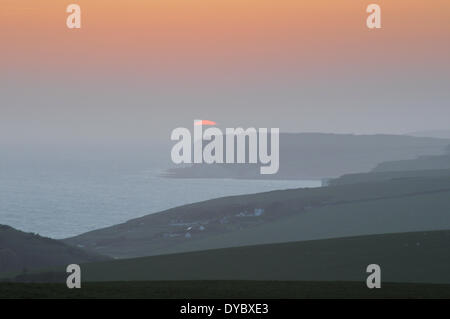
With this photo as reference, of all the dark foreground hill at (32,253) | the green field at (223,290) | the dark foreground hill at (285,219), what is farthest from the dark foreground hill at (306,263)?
the dark foreground hill at (285,219)

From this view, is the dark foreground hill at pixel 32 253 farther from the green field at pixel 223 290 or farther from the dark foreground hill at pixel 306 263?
the green field at pixel 223 290

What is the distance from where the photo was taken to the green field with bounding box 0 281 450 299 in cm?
2967

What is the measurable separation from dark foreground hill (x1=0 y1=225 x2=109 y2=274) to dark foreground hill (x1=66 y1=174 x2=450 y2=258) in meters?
13.9

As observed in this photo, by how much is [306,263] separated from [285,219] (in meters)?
58.3

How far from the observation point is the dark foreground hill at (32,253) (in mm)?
66000

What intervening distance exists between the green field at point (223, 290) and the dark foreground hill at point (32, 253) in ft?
110

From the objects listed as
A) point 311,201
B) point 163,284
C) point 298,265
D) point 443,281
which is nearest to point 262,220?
point 311,201

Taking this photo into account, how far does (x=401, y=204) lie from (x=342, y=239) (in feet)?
162

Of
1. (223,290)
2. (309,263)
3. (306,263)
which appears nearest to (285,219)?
(306,263)

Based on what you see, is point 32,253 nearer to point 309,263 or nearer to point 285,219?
point 309,263

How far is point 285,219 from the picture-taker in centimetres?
11044

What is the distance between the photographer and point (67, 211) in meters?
172

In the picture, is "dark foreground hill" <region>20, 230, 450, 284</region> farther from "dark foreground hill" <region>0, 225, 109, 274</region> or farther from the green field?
"dark foreground hill" <region>0, 225, 109, 274</region>
